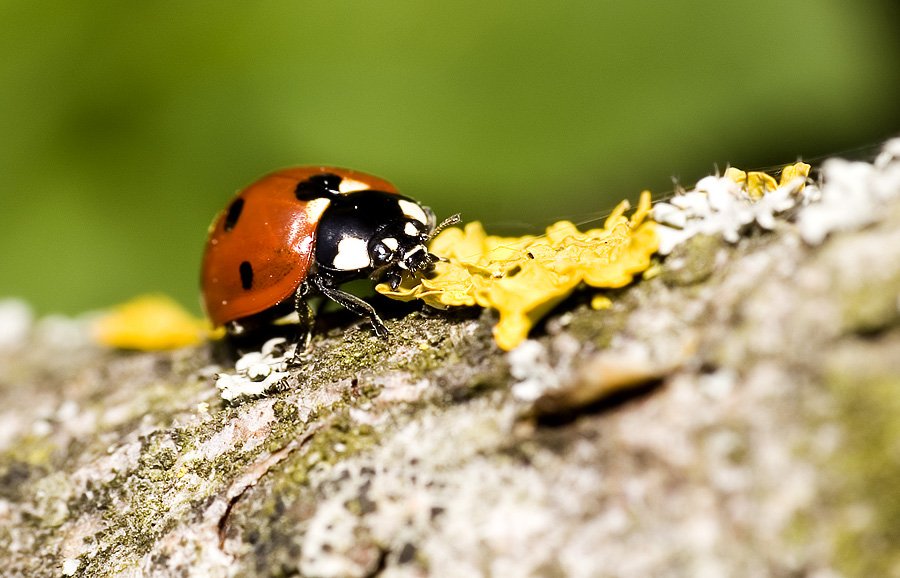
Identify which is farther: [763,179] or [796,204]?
[763,179]

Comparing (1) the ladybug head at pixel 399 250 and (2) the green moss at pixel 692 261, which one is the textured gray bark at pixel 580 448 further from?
(1) the ladybug head at pixel 399 250

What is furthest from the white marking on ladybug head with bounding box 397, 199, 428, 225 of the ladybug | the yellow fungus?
the yellow fungus

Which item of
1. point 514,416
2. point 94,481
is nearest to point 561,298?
point 514,416

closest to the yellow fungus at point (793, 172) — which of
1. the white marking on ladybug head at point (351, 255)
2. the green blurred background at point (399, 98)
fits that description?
the white marking on ladybug head at point (351, 255)

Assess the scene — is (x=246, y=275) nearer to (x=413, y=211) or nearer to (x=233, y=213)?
(x=233, y=213)

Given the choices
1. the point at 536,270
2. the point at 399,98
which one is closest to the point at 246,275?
the point at 536,270

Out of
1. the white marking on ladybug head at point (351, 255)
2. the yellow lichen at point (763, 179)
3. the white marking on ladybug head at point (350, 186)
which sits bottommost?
the white marking on ladybug head at point (351, 255)

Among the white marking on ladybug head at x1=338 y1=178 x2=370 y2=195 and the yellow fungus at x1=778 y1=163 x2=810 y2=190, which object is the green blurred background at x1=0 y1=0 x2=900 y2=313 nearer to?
the white marking on ladybug head at x1=338 y1=178 x2=370 y2=195
